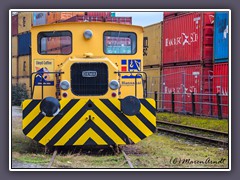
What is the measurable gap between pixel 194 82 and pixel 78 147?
1010cm

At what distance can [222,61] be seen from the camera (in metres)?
16.7

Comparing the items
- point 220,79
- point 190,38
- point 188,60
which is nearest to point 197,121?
point 220,79

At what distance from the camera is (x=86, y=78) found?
858cm

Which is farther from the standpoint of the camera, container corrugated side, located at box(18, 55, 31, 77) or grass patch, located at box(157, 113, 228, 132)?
grass patch, located at box(157, 113, 228, 132)

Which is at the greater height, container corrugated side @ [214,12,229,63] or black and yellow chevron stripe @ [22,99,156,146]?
container corrugated side @ [214,12,229,63]

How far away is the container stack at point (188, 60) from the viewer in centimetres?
1775

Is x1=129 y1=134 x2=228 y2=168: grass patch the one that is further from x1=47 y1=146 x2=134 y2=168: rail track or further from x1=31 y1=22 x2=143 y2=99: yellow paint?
x1=31 y1=22 x2=143 y2=99: yellow paint

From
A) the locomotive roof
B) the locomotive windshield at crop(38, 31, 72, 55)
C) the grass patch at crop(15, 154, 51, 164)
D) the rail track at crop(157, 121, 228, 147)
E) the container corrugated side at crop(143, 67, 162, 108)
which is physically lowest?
the rail track at crop(157, 121, 228, 147)

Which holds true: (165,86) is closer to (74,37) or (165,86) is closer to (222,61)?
(222,61)

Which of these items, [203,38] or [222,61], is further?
[203,38]

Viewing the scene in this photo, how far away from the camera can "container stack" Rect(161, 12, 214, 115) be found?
58.2 feet

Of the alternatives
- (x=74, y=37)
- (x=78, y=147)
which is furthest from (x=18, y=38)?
(x=78, y=147)

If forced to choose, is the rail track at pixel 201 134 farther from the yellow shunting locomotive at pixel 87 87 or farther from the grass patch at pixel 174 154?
the yellow shunting locomotive at pixel 87 87

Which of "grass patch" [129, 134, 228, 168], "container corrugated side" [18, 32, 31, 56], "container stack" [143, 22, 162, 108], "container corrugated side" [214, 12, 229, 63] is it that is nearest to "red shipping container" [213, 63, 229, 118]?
"container corrugated side" [214, 12, 229, 63]
